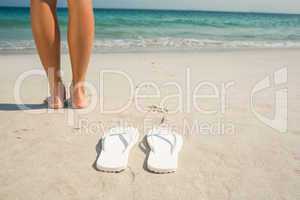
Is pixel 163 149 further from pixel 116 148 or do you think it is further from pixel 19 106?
pixel 19 106

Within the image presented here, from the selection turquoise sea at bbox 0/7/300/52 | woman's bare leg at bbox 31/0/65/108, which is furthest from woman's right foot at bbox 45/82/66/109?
turquoise sea at bbox 0/7/300/52

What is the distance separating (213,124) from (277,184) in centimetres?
59

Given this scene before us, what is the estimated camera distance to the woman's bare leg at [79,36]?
167 cm

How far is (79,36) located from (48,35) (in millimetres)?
160

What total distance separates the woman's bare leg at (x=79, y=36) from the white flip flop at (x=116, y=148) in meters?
0.39

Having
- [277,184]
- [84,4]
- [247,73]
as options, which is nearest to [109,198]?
[277,184]

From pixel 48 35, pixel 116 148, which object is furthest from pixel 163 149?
pixel 48 35

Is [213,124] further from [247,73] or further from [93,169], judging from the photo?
[247,73]

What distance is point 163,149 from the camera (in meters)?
1.41

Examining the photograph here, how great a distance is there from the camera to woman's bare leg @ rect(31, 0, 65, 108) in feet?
5.55

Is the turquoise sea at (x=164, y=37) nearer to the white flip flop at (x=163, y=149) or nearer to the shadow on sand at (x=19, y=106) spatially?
the shadow on sand at (x=19, y=106)

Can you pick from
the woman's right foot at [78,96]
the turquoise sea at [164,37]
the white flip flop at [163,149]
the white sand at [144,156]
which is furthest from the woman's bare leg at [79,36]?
the turquoise sea at [164,37]

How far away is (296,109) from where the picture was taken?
2.01 metres

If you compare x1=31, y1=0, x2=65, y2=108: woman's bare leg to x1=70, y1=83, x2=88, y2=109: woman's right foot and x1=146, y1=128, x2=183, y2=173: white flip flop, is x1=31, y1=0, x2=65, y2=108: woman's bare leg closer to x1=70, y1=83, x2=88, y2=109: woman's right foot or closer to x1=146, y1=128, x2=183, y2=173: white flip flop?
x1=70, y1=83, x2=88, y2=109: woman's right foot
